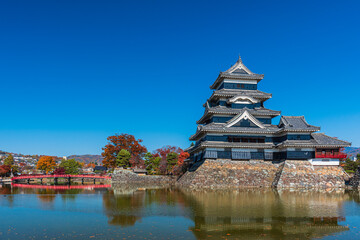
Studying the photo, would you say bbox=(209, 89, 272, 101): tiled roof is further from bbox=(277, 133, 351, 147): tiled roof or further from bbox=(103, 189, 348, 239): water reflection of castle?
bbox=(103, 189, 348, 239): water reflection of castle

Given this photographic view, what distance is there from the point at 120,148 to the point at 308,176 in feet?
117

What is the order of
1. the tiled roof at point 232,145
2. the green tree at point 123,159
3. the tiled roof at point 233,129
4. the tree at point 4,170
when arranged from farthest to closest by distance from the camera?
1. the tree at point 4,170
2. the green tree at point 123,159
3. the tiled roof at point 233,129
4. the tiled roof at point 232,145

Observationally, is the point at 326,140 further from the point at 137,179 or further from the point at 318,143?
the point at 137,179

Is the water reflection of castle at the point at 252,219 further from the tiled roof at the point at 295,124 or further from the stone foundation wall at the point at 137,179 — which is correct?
the stone foundation wall at the point at 137,179

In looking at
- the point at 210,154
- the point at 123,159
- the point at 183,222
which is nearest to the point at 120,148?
the point at 123,159

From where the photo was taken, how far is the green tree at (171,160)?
48.6 m

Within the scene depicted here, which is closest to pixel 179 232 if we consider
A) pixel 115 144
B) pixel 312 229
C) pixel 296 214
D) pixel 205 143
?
pixel 312 229

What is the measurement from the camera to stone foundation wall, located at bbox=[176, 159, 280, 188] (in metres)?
30.9

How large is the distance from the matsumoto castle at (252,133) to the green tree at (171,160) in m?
11.1

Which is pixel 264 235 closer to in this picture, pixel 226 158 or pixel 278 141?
Answer: pixel 226 158

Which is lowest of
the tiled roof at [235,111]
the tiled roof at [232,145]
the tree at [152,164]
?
the tree at [152,164]

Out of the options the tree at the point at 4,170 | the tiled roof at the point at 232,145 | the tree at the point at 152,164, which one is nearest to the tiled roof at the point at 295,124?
the tiled roof at the point at 232,145

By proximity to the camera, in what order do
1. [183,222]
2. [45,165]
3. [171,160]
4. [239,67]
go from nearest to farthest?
[183,222] < [239,67] < [171,160] < [45,165]

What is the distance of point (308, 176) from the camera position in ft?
102
